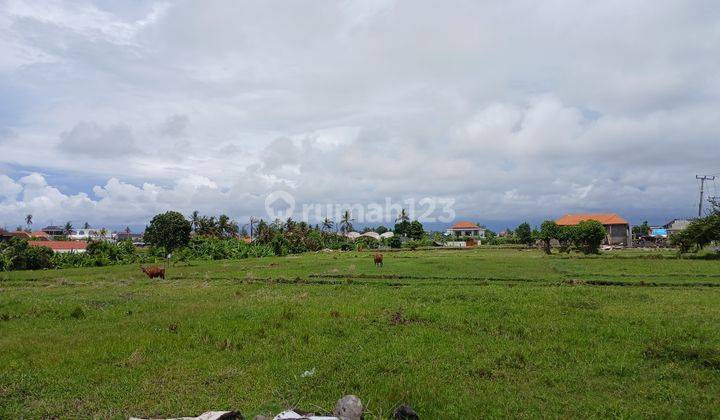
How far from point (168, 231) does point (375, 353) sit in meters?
62.0

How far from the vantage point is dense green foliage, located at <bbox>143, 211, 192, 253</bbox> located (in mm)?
67438

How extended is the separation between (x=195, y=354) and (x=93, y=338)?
3.77m

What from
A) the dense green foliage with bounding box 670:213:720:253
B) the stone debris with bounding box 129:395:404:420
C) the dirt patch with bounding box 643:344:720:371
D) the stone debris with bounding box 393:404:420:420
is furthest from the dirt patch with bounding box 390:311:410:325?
the dense green foliage with bounding box 670:213:720:253

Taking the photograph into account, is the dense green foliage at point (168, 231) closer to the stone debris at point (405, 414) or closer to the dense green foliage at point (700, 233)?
the dense green foliage at point (700, 233)

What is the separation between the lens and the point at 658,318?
14781 mm

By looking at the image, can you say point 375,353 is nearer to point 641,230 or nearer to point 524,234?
point 524,234

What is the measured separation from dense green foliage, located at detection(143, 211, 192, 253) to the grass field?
47.9m

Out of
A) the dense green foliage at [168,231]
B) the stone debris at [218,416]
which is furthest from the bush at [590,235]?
the stone debris at [218,416]

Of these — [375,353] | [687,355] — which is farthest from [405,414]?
[687,355]

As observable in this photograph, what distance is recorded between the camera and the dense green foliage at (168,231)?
221 feet

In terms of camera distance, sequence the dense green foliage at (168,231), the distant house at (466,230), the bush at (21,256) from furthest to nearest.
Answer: the distant house at (466,230) → the dense green foliage at (168,231) → the bush at (21,256)

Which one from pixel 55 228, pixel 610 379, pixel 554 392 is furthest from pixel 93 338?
pixel 55 228

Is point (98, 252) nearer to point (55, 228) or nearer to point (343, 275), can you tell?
point (343, 275)

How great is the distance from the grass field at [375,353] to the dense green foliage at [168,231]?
47851mm
